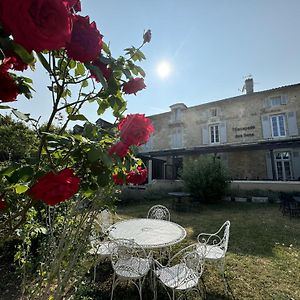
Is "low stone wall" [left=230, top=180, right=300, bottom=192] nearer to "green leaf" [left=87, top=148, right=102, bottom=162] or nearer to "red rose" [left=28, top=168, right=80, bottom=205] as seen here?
"green leaf" [left=87, top=148, right=102, bottom=162]

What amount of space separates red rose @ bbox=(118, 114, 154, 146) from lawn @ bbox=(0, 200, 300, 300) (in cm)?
201

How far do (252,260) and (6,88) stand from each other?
5263mm

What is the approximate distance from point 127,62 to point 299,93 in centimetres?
1961

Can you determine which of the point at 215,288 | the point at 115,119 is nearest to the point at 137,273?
the point at 215,288

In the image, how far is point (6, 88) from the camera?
0.83 meters

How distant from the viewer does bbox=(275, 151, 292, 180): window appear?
626 inches

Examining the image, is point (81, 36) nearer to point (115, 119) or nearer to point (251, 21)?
point (115, 119)

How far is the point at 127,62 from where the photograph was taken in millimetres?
1156

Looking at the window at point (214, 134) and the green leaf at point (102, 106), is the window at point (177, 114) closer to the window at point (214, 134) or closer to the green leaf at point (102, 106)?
the window at point (214, 134)

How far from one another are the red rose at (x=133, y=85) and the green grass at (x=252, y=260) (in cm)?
281

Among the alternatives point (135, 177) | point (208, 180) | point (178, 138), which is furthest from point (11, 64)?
point (178, 138)

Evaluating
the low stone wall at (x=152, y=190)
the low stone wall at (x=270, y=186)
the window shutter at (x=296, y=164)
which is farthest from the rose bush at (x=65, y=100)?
the window shutter at (x=296, y=164)

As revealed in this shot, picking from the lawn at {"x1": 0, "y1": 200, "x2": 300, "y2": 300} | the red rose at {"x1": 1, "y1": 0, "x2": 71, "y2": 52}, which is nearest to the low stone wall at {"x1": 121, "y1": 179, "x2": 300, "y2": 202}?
the lawn at {"x1": 0, "y1": 200, "x2": 300, "y2": 300}

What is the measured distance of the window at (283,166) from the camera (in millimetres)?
15898
